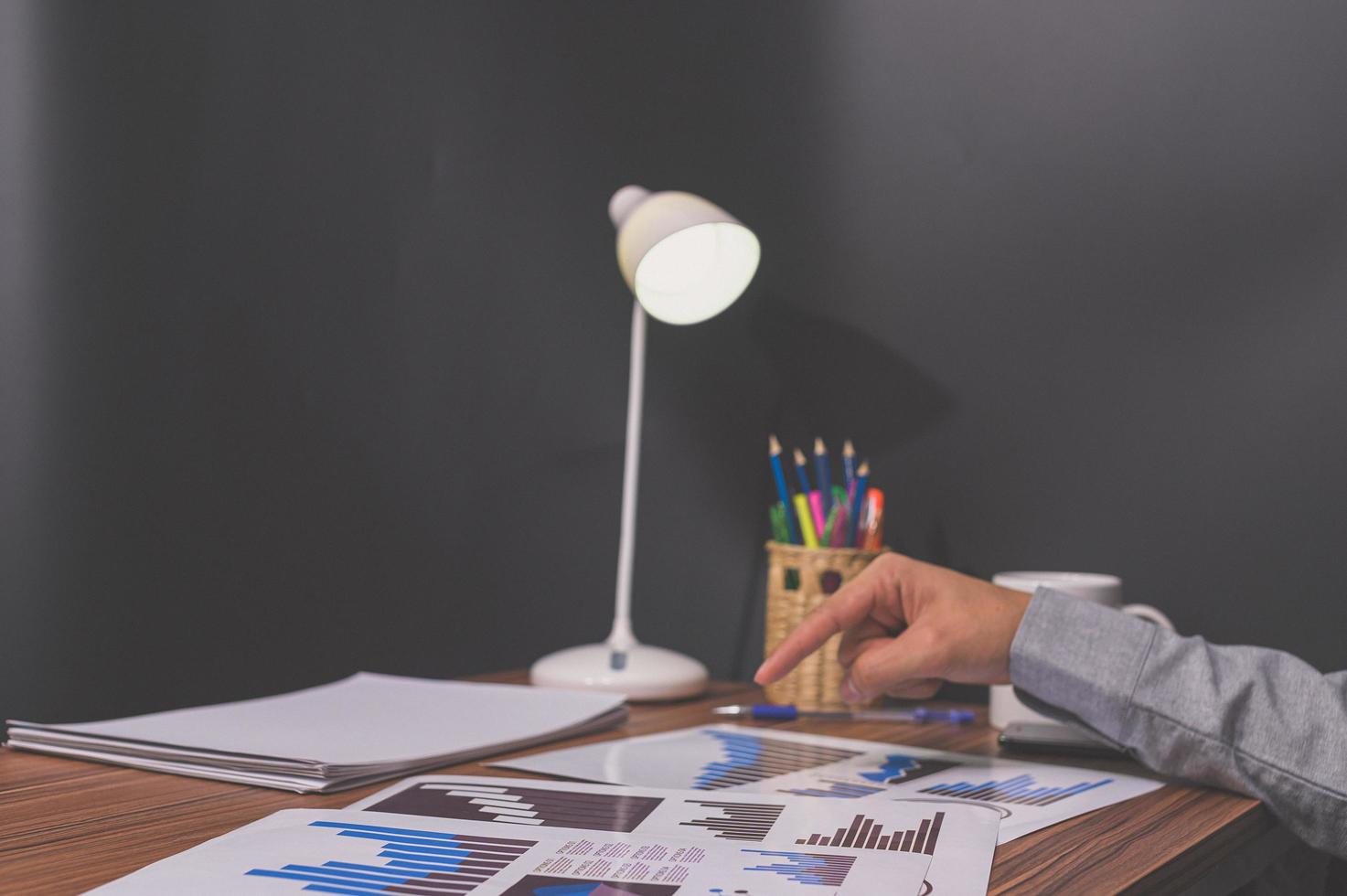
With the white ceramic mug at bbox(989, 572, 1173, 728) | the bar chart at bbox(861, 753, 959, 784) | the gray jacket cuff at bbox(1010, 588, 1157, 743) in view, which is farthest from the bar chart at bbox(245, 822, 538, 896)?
the white ceramic mug at bbox(989, 572, 1173, 728)

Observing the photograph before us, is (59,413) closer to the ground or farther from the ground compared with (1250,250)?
closer to the ground

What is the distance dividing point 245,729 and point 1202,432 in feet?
2.70

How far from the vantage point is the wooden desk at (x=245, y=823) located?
60 cm

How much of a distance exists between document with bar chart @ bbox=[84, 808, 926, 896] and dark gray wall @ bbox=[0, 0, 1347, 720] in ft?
2.17

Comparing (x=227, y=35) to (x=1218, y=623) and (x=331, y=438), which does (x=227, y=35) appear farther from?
(x=1218, y=623)

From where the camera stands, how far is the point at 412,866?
22.6 inches

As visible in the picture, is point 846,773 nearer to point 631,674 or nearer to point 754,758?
point 754,758

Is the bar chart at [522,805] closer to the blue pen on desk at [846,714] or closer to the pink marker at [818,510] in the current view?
the blue pen on desk at [846,714]

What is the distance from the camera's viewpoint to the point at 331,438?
4.88 feet

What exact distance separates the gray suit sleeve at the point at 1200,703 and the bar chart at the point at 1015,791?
0.05 metres

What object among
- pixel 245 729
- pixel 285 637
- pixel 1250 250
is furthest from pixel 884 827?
pixel 285 637

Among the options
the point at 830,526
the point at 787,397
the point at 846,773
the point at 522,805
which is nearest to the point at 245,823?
the point at 522,805

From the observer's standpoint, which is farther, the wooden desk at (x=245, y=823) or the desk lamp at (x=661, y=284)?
the desk lamp at (x=661, y=284)

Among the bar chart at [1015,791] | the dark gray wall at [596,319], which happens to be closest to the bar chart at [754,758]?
the bar chart at [1015,791]
